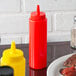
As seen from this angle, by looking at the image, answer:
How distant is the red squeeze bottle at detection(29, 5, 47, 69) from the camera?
94cm

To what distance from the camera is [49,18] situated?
1.40 metres

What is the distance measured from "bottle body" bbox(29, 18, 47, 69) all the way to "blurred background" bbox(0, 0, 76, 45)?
435 mm

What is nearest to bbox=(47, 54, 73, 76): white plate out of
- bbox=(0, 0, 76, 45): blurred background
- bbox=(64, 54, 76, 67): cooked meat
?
bbox=(64, 54, 76, 67): cooked meat

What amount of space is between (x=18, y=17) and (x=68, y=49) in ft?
1.05

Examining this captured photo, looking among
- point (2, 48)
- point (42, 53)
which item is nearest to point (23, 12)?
point (2, 48)

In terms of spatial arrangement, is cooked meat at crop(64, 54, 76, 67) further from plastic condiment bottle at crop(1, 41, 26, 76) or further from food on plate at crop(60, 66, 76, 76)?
plastic condiment bottle at crop(1, 41, 26, 76)

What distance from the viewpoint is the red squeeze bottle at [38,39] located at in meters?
0.94

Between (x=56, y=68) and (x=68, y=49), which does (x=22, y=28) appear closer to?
(x=68, y=49)

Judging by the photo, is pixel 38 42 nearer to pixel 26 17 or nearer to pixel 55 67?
pixel 55 67

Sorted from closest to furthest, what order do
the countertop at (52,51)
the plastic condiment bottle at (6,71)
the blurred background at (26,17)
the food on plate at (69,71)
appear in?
the plastic condiment bottle at (6,71), the food on plate at (69,71), the countertop at (52,51), the blurred background at (26,17)

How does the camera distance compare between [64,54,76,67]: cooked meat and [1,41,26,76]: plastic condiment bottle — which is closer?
[1,41,26,76]: plastic condiment bottle

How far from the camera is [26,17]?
1.39 meters

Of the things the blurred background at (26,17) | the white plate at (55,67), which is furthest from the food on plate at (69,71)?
the blurred background at (26,17)

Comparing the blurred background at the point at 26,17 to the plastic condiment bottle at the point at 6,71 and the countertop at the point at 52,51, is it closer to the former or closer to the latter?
the countertop at the point at 52,51
